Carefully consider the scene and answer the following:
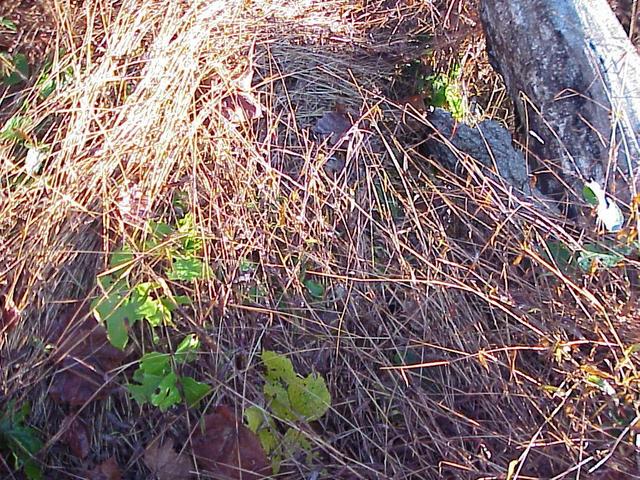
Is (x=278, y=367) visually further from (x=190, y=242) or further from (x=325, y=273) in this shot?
(x=190, y=242)

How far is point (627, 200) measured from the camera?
6.23ft

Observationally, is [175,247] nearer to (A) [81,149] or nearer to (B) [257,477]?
(A) [81,149]

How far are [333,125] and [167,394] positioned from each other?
3.27ft

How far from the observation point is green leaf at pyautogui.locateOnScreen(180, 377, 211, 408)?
5.12ft

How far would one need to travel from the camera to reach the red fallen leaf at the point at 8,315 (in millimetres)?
1671

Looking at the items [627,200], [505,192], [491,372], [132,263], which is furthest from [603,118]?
[132,263]

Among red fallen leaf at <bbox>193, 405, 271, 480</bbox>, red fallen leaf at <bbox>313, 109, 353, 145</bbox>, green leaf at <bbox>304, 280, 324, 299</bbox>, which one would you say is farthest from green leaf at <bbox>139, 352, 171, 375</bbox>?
red fallen leaf at <bbox>313, 109, 353, 145</bbox>

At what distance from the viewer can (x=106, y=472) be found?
155cm

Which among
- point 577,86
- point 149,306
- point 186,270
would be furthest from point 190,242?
point 577,86

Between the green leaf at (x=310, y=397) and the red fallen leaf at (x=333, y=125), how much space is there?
810mm

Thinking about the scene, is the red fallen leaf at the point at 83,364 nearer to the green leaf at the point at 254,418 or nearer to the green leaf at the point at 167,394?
the green leaf at the point at 167,394

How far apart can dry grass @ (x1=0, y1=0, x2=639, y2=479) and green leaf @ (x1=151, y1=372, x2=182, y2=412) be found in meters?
Answer: 0.06

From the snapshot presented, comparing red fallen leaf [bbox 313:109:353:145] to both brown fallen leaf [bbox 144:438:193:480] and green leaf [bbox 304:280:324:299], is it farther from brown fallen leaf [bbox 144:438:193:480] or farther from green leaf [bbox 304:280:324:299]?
brown fallen leaf [bbox 144:438:193:480]

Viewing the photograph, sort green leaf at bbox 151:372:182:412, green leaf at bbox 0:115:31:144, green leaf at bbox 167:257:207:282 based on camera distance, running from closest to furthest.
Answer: green leaf at bbox 151:372:182:412 → green leaf at bbox 167:257:207:282 → green leaf at bbox 0:115:31:144
